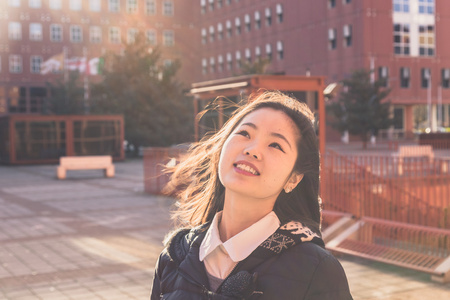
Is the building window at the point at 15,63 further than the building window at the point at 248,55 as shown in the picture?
Yes

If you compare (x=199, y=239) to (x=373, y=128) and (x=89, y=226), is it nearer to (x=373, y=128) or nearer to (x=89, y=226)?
(x=89, y=226)

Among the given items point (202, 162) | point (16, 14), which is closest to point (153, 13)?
point (16, 14)

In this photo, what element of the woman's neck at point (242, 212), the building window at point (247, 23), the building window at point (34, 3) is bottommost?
the woman's neck at point (242, 212)

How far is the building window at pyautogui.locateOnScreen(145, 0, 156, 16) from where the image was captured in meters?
71.2

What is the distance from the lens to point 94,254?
8406mm

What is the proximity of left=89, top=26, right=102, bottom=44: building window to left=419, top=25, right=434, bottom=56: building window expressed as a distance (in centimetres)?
3386

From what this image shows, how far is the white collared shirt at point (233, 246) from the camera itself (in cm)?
168

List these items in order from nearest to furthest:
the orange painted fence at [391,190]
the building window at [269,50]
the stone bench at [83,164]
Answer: the orange painted fence at [391,190], the stone bench at [83,164], the building window at [269,50]

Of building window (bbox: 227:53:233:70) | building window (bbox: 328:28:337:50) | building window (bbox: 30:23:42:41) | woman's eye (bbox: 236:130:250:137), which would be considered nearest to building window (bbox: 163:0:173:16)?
building window (bbox: 227:53:233:70)

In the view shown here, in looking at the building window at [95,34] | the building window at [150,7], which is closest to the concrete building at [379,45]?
the building window at [150,7]

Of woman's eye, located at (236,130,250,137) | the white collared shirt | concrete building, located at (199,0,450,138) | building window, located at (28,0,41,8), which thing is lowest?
the white collared shirt

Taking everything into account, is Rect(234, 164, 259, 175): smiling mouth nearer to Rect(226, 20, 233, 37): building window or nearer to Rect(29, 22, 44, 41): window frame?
Rect(226, 20, 233, 37): building window

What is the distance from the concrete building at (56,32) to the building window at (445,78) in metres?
27.6

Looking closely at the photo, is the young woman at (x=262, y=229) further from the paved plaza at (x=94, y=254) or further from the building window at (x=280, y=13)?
the building window at (x=280, y=13)
